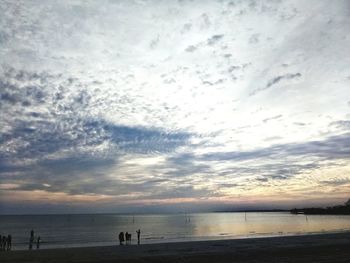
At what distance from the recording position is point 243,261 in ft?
71.3

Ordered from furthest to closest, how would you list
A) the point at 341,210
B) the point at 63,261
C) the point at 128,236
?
1. the point at 341,210
2. the point at 128,236
3. the point at 63,261

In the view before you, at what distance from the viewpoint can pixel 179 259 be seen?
22.9 m

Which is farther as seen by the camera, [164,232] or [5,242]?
[164,232]

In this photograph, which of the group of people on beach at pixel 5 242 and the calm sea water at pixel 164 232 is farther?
the calm sea water at pixel 164 232

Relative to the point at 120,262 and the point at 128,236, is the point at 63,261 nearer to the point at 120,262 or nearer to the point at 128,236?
the point at 120,262

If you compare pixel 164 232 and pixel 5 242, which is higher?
pixel 164 232

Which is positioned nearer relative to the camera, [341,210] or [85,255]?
[85,255]

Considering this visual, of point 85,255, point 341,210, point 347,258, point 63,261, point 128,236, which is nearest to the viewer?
point 347,258

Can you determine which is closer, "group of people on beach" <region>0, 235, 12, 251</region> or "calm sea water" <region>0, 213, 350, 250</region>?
"group of people on beach" <region>0, 235, 12, 251</region>

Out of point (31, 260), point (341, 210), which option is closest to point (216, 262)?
point (31, 260)

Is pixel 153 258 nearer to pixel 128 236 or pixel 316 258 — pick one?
pixel 316 258

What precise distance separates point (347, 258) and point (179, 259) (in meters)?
9.86

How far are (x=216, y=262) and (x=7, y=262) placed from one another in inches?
509

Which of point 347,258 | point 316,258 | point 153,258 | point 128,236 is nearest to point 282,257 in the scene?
point 316,258
